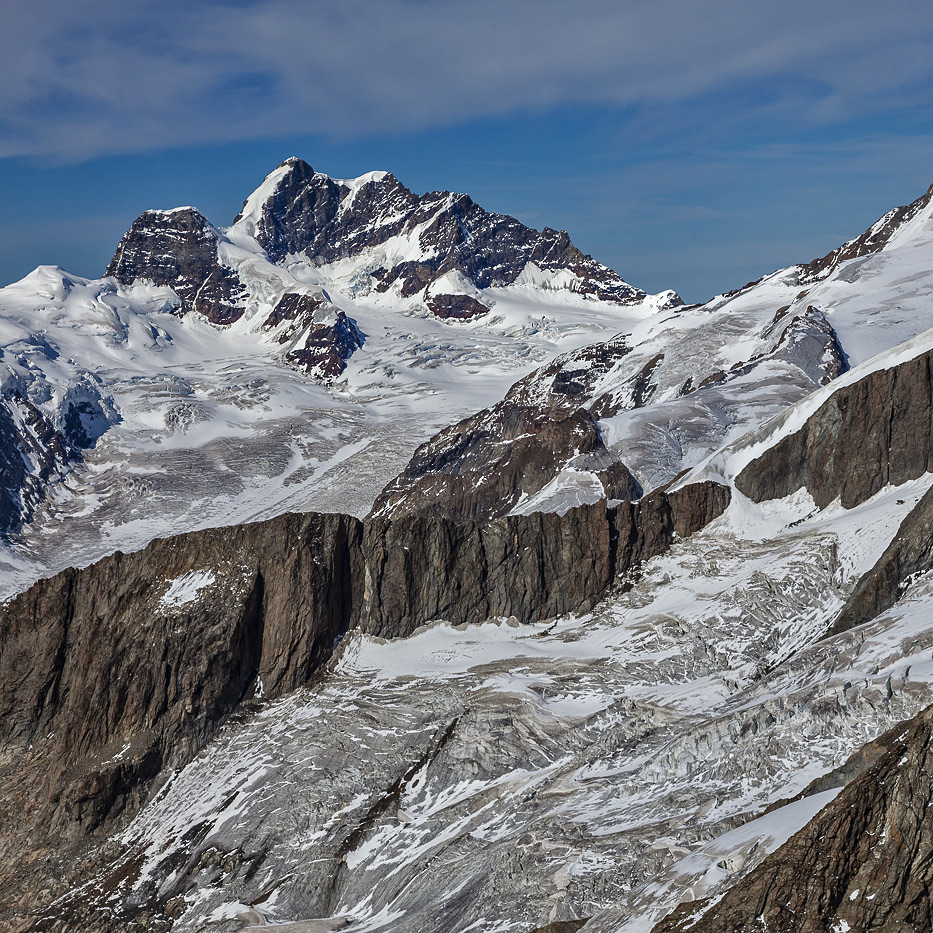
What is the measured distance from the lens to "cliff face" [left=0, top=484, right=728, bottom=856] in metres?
71.9

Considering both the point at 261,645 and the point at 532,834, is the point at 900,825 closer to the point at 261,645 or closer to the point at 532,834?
the point at 532,834

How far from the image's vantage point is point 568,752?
202ft

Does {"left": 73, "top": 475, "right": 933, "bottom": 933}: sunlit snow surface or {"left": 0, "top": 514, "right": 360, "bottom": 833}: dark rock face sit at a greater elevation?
{"left": 0, "top": 514, "right": 360, "bottom": 833}: dark rock face

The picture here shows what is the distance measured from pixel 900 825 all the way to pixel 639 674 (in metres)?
37.9

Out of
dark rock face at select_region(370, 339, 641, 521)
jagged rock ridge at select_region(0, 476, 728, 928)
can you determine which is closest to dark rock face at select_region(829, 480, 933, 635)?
jagged rock ridge at select_region(0, 476, 728, 928)

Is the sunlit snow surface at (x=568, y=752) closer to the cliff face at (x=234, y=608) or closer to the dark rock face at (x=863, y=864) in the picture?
the cliff face at (x=234, y=608)

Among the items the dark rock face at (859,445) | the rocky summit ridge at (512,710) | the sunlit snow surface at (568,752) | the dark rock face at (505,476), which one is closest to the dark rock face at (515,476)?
the dark rock face at (505,476)

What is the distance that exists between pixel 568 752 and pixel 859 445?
113 feet

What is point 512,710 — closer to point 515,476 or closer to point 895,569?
point 895,569

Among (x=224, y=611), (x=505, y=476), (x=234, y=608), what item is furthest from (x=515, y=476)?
(x=224, y=611)

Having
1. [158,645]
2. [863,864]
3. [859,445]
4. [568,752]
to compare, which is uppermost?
[859,445]

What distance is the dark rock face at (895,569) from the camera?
201 ft

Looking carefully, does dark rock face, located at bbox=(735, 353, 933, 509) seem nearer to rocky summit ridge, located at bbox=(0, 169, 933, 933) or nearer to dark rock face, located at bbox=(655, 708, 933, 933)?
rocky summit ridge, located at bbox=(0, 169, 933, 933)

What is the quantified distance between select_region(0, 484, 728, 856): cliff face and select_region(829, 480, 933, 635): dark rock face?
20679 millimetres
